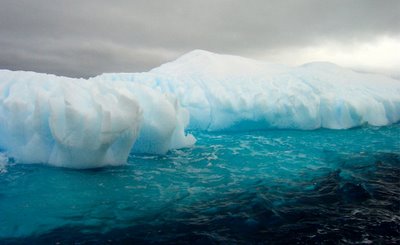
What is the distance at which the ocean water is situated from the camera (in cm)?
444

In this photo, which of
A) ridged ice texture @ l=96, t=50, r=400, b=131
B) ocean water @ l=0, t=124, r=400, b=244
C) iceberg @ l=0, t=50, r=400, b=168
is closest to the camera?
ocean water @ l=0, t=124, r=400, b=244

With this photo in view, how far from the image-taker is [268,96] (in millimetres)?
14070

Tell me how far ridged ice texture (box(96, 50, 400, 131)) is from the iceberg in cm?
4

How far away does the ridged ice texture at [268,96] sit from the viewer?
45.9ft

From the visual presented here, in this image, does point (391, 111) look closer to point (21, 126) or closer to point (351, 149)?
point (351, 149)

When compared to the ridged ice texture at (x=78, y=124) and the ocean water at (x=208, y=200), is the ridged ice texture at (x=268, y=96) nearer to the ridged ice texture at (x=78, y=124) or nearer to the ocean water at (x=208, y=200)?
the ocean water at (x=208, y=200)

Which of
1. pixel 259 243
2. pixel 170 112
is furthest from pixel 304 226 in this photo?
pixel 170 112

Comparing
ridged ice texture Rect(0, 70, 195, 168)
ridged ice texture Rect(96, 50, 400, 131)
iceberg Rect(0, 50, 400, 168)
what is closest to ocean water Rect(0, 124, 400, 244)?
ridged ice texture Rect(0, 70, 195, 168)

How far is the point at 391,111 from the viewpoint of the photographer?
54.2 feet

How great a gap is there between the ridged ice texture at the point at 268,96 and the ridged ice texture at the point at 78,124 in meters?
5.37

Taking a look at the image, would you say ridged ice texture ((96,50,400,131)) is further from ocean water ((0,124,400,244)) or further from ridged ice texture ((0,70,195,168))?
ridged ice texture ((0,70,195,168))

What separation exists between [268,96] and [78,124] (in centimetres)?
898

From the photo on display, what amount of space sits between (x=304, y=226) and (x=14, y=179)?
5536mm

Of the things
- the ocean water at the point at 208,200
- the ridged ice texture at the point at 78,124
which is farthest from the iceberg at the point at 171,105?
the ocean water at the point at 208,200
